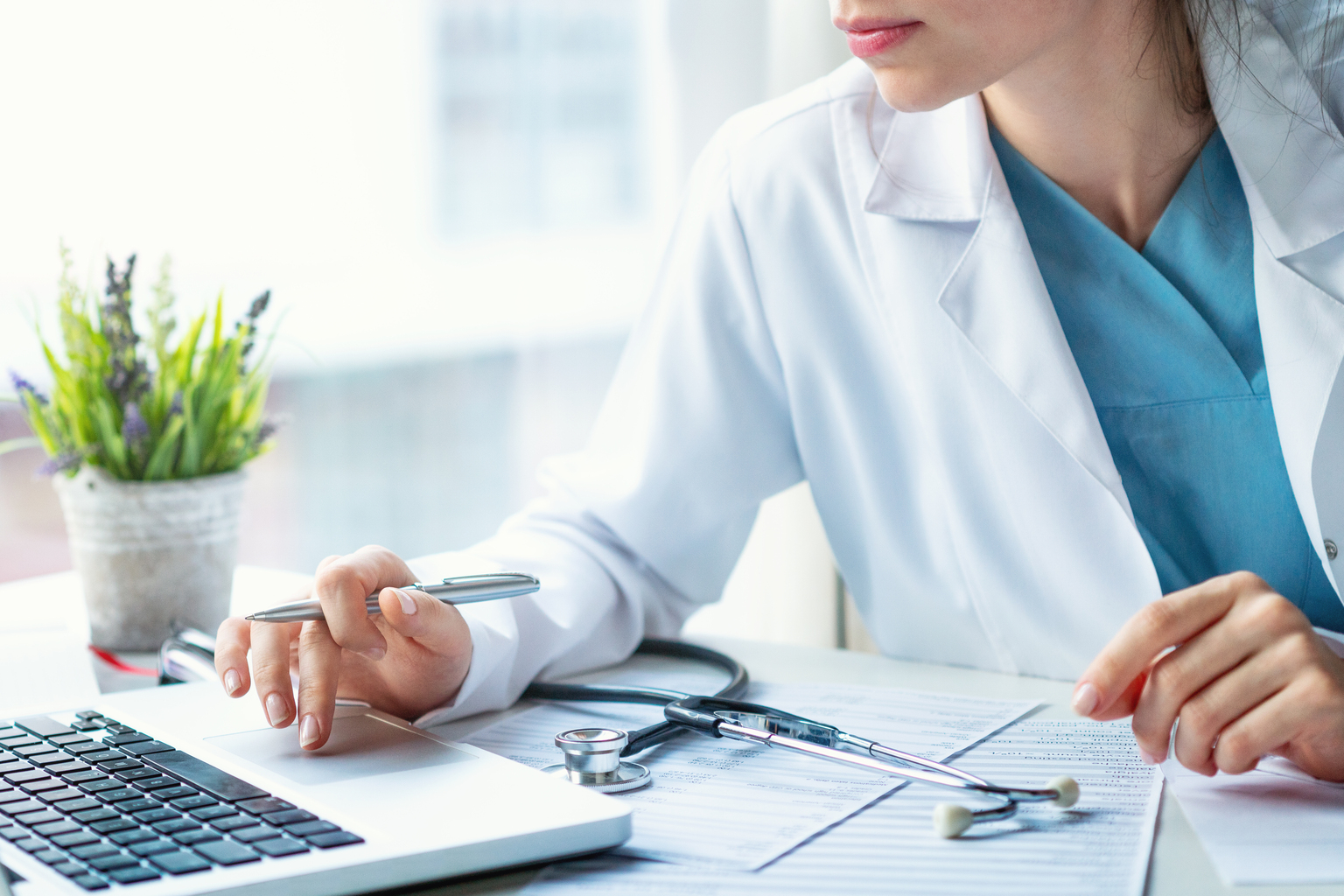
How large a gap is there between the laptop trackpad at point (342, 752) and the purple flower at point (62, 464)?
0.38 metres

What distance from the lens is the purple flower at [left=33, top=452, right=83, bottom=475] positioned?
0.96 meters

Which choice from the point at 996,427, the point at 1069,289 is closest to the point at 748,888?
the point at 996,427

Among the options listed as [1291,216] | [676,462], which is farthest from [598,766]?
[1291,216]

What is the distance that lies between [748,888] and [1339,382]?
626 millimetres

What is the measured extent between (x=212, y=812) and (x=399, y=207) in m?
3.30

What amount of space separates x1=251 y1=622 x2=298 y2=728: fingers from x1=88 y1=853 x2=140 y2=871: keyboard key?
0.19 metres

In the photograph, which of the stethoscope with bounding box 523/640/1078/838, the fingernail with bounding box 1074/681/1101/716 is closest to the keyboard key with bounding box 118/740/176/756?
the stethoscope with bounding box 523/640/1078/838

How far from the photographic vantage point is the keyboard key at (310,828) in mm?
538

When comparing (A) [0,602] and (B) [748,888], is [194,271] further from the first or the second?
(B) [748,888]

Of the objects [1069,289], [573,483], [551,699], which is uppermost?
[1069,289]

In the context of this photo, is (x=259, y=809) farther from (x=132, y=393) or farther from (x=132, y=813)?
(x=132, y=393)

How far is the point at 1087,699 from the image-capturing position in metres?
0.64

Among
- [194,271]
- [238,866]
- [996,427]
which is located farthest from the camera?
[194,271]

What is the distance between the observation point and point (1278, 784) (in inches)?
26.1
